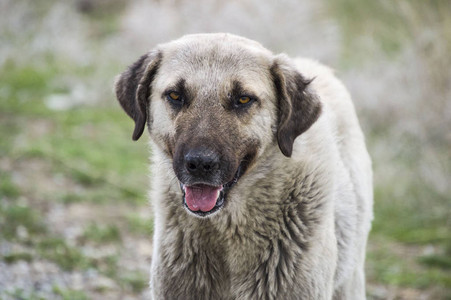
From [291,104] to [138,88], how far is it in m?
1.02

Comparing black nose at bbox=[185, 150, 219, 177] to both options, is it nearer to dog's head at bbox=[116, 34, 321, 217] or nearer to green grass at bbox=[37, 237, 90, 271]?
dog's head at bbox=[116, 34, 321, 217]

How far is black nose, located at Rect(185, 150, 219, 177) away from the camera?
10.4 feet

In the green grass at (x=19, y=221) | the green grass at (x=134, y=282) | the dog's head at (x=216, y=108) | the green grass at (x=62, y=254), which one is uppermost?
the dog's head at (x=216, y=108)

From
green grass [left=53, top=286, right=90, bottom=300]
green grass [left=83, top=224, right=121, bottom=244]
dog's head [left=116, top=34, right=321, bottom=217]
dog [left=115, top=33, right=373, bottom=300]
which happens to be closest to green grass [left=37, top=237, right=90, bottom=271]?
green grass [left=83, top=224, right=121, bottom=244]

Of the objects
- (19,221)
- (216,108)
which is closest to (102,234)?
(19,221)

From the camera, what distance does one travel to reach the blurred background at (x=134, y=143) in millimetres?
5855

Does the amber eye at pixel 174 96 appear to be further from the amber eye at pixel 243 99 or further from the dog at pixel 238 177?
the amber eye at pixel 243 99

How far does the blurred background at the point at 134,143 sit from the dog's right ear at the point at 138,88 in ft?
6.55

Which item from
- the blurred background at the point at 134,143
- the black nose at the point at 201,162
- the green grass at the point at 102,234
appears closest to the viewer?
the black nose at the point at 201,162

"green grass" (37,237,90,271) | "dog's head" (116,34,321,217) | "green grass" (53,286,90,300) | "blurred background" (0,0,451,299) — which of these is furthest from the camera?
"blurred background" (0,0,451,299)

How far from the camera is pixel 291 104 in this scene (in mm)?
3582

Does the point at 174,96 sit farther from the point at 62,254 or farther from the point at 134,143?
the point at 134,143

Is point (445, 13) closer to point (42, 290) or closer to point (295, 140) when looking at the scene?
point (295, 140)

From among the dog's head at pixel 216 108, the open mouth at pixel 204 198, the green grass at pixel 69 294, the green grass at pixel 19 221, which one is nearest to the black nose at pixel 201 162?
the dog's head at pixel 216 108
